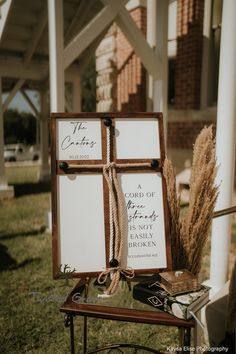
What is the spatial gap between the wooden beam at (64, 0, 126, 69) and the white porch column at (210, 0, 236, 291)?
2097 mm

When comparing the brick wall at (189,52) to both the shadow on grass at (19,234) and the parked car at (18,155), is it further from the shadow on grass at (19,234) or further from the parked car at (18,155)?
the parked car at (18,155)

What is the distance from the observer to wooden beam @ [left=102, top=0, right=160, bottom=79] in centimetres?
386

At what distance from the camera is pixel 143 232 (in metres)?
1.52

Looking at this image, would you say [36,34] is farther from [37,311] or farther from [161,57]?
[37,311]

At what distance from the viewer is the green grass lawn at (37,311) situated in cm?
227

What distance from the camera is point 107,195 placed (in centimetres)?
151

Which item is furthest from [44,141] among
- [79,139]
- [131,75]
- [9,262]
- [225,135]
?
[79,139]

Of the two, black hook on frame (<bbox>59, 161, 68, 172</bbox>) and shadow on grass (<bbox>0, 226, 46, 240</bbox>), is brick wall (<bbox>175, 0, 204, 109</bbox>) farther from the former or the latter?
black hook on frame (<bbox>59, 161, 68, 172</bbox>)

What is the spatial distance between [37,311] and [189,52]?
4807 millimetres

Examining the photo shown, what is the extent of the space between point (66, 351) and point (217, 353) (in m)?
0.99

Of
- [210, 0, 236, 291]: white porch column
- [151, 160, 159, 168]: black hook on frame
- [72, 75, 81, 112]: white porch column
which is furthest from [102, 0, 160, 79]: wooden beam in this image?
[72, 75, 81, 112]: white porch column

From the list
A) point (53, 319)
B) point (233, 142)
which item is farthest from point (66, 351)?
point (233, 142)

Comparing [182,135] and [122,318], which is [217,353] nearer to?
[122,318]

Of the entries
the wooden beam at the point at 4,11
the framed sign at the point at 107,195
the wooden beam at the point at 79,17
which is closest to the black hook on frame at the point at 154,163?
the framed sign at the point at 107,195
